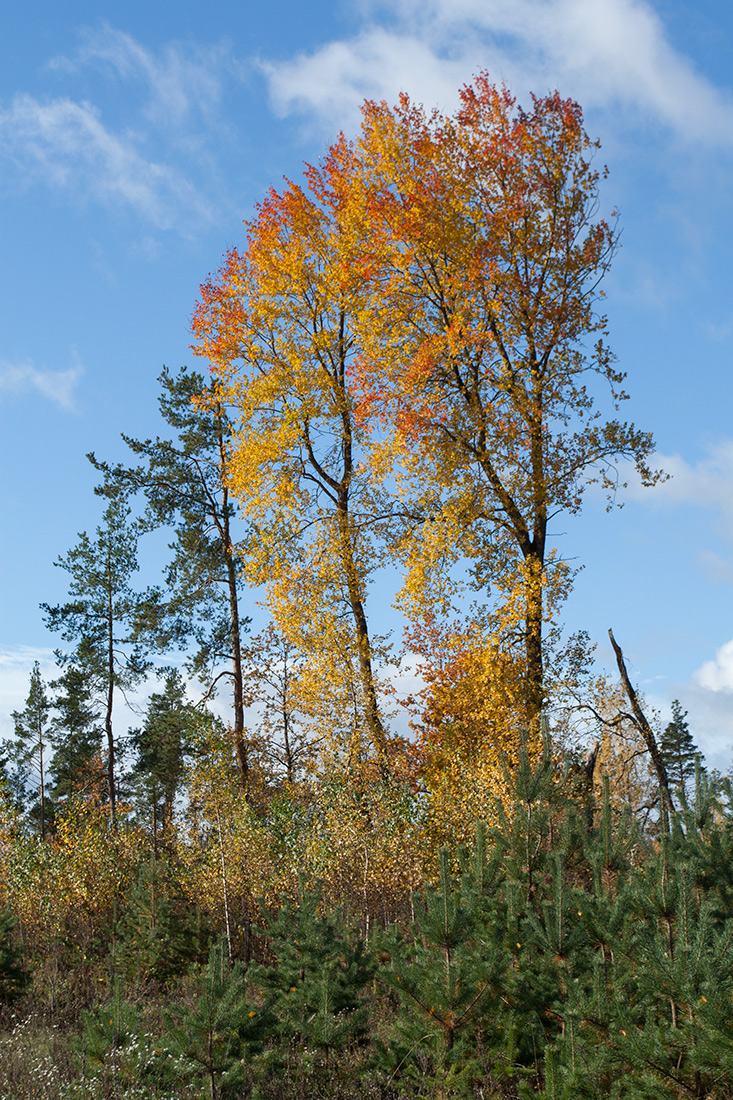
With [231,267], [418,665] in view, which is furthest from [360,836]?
[231,267]

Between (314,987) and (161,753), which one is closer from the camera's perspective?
(314,987)

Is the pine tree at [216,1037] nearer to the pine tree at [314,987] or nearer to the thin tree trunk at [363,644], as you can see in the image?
the pine tree at [314,987]

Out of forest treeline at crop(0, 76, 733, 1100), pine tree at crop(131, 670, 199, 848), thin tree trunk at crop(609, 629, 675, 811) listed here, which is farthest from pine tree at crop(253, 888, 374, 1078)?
pine tree at crop(131, 670, 199, 848)

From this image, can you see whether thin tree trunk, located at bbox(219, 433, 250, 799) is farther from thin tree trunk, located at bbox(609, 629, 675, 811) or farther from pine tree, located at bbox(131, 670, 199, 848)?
thin tree trunk, located at bbox(609, 629, 675, 811)

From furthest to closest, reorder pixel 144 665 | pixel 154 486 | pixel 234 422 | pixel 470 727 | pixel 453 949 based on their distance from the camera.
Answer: pixel 144 665 < pixel 154 486 < pixel 234 422 < pixel 470 727 < pixel 453 949

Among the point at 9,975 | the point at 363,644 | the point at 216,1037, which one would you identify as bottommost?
the point at 216,1037

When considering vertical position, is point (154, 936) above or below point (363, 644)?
below

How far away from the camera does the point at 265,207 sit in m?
19.3

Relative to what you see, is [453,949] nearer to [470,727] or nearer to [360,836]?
[360,836]

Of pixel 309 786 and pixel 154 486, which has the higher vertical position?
pixel 154 486

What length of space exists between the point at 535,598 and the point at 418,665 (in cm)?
355

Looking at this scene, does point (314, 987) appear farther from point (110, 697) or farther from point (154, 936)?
point (110, 697)

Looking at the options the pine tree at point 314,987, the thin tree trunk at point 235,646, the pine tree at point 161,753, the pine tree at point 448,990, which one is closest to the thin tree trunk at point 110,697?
the pine tree at point 161,753

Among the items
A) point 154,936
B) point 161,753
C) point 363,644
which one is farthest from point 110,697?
point 154,936
